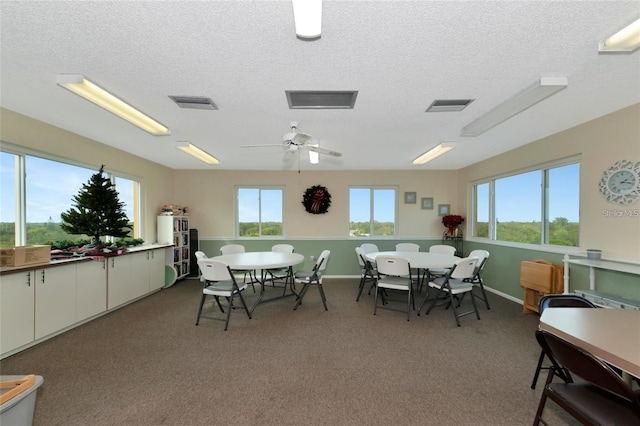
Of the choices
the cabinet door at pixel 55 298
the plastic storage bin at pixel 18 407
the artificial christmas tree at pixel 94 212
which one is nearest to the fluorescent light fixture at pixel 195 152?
the artificial christmas tree at pixel 94 212

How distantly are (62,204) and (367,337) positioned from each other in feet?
15.8

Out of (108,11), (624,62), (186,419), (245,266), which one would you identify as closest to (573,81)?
(624,62)

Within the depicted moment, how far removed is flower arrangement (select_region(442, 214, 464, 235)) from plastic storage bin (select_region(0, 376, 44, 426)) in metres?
6.84

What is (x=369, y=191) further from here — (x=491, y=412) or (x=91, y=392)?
(x=91, y=392)

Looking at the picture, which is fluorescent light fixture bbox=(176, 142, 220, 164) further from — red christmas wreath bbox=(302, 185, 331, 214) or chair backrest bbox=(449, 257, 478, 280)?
chair backrest bbox=(449, 257, 478, 280)

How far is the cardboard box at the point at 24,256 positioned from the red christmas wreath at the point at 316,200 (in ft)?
15.2

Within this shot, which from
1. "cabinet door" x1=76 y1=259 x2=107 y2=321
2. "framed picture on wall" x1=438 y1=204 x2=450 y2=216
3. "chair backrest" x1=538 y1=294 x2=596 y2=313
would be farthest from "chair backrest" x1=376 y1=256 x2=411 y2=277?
"cabinet door" x1=76 y1=259 x2=107 y2=321

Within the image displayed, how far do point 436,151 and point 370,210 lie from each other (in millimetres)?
2488

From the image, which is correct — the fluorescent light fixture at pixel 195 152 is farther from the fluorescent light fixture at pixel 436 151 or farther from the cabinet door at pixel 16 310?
the fluorescent light fixture at pixel 436 151

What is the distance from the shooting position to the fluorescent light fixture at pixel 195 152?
4.23m

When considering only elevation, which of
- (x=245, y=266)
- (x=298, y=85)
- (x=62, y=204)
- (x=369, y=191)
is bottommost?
(x=245, y=266)

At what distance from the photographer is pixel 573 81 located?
240cm

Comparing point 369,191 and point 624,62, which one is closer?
point 624,62

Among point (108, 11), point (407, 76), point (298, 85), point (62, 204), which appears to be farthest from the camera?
point (62, 204)
